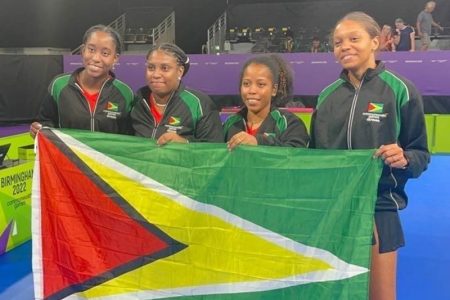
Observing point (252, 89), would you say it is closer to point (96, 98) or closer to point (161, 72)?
point (161, 72)

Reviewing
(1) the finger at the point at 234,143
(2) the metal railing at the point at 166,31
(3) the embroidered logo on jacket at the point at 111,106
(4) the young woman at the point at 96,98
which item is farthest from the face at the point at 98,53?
(2) the metal railing at the point at 166,31

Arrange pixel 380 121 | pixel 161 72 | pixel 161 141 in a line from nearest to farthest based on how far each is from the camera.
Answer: pixel 380 121, pixel 161 141, pixel 161 72

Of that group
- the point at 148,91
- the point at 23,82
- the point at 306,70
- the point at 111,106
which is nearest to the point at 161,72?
the point at 148,91

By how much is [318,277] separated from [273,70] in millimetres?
974

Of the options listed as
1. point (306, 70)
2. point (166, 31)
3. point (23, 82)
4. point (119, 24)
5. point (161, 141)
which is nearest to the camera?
point (161, 141)

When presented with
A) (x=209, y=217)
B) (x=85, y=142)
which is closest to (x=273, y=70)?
(x=209, y=217)

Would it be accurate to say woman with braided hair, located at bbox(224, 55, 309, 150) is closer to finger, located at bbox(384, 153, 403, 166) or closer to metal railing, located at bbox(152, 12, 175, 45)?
finger, located at bbox(384, 153, 403, 166)

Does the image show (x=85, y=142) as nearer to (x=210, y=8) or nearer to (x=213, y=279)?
(x=213, y=279)

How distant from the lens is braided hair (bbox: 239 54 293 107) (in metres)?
2.44

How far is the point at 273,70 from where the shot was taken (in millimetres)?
2424

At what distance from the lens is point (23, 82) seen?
1069cm

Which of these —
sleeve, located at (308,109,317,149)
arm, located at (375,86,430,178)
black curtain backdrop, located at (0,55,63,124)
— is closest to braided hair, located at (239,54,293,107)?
sleeve, located at (308,109,317,149)

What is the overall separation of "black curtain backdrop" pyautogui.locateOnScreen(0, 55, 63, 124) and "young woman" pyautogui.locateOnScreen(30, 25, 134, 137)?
8395 millimetres

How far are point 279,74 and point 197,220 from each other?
0.81m
